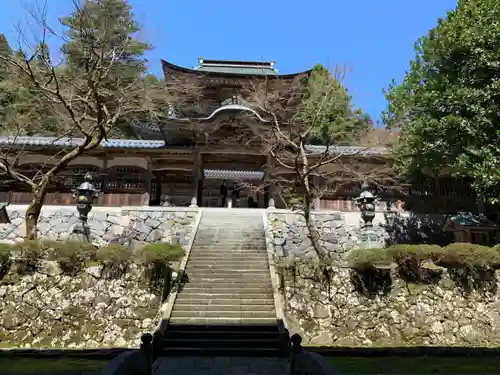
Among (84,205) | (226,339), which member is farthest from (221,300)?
(84,205)

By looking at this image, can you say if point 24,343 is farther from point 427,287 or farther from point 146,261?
point 427,287

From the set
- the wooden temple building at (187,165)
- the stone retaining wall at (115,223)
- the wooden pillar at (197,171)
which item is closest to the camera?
the stone retaining wall at (115,223)

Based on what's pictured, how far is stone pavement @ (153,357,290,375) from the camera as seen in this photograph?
7375mm

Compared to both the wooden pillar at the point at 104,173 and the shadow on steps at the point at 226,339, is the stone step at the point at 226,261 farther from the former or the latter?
the wooden pillar at the point at 104,173

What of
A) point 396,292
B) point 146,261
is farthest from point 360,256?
point 146,261

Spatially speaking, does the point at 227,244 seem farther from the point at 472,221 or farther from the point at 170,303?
the point at 472,221

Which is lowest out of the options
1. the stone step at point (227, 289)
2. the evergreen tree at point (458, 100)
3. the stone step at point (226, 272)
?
the stone step at point (227, 289)

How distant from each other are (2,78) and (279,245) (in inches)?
1060

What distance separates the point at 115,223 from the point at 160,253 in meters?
8.23

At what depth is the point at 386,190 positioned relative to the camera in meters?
20.3

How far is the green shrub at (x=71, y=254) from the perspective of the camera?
464 inches

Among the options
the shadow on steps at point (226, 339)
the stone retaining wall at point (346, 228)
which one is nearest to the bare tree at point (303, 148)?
the stone retaining wall at point (346, 228)

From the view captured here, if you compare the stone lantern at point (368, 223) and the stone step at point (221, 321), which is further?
the stone lantern at point (368, 223)

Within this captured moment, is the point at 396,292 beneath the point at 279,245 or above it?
beneath
